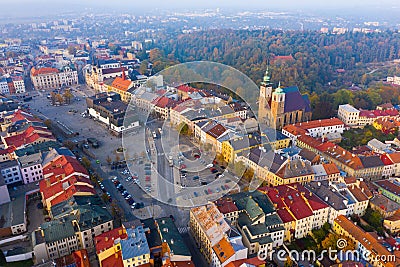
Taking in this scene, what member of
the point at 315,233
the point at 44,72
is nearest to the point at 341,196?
the point at 315,233

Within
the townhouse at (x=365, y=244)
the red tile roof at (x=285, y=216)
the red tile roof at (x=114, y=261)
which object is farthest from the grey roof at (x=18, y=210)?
the townhouse at (x=365, y=244)

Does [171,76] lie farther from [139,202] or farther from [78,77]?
[139,202]

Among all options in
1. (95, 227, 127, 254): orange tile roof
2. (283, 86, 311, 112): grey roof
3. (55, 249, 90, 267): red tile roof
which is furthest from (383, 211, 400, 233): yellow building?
(55, 249, 90, 267): red tile roof

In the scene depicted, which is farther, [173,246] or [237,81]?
[237,81]

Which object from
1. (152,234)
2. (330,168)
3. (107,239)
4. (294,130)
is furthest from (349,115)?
→ (107,239)

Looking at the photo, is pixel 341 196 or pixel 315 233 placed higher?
pixel 341 196

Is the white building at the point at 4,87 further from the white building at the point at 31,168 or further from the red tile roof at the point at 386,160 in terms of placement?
the red tile roof at the point at 386,160

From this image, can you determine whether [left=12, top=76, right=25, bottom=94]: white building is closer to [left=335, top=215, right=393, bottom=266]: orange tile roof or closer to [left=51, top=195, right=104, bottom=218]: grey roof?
[left=51, top=195, right=104, bottom=218]: grey roof
